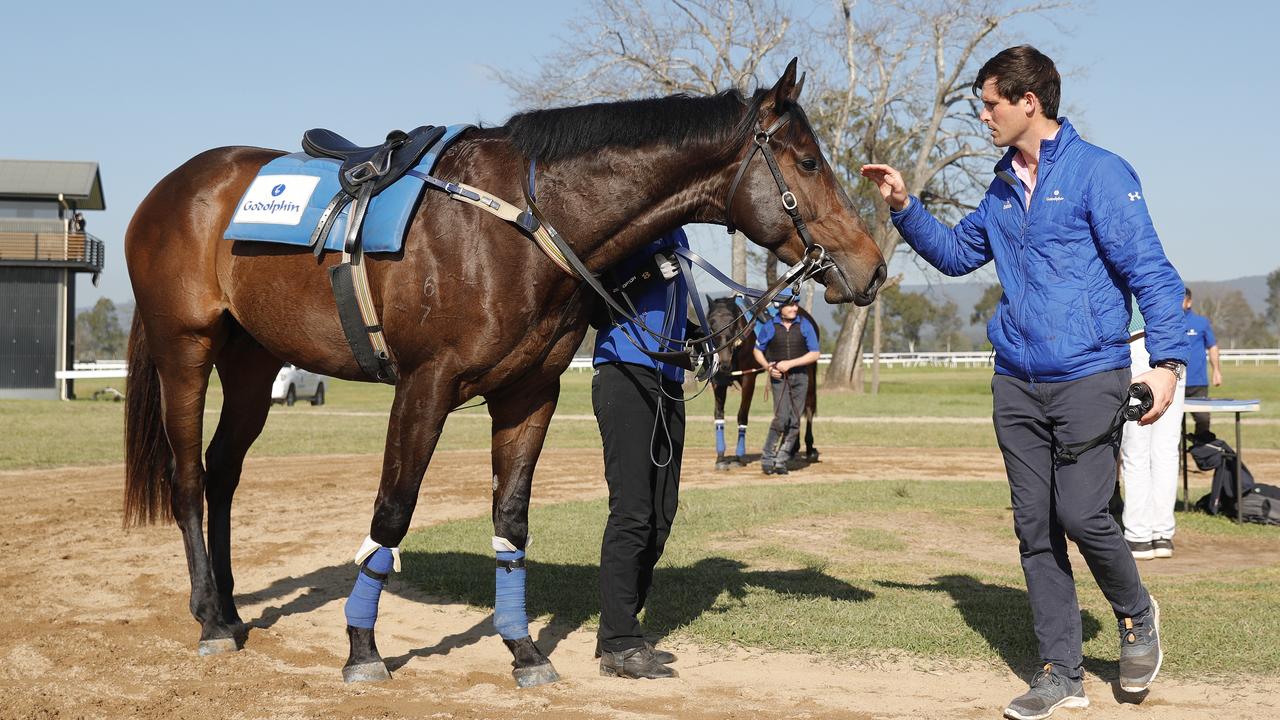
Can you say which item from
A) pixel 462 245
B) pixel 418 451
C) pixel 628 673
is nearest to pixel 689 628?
pixel 628 673

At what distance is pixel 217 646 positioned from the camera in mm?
5262

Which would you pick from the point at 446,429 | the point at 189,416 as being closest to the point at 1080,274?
the point at 189,416

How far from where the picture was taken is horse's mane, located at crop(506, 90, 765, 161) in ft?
15.1

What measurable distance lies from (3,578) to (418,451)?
3698mm

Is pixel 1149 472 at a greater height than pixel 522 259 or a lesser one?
lesser

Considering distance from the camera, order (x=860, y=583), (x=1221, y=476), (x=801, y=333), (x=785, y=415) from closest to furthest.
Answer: (x=860, y=583)
(x=1221, y=476)
(x=785, y=415)
(x=801, y=333)

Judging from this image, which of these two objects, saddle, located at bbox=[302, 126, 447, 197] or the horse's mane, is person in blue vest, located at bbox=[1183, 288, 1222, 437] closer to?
the horse's mane

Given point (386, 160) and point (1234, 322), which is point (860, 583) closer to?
point (386, 160)

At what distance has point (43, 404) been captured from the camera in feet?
88.7

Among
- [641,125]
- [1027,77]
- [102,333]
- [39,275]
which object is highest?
[39,275]

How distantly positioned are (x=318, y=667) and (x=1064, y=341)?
351 cm

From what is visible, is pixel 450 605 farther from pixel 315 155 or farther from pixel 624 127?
pixel 624 127

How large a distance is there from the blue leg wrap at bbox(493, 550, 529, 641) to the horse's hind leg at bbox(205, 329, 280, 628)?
184 centimetres

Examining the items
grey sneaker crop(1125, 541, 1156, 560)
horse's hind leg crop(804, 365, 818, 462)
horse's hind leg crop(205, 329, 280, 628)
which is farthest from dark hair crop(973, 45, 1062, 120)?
horse's hind leg crop(804, 365, 818, 462)
